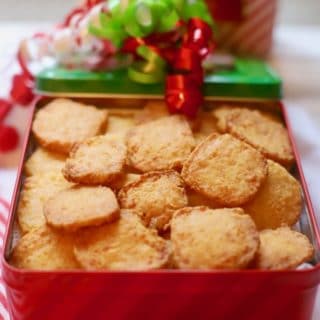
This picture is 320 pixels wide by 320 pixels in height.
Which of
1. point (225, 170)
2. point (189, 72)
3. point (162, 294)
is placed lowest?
point (162, 294)

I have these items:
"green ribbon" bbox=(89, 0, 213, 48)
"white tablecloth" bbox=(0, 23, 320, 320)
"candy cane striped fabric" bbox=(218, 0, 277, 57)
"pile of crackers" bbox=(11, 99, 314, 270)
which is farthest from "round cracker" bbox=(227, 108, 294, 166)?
"candy cane striped fabric" bbox=(218, 0, 277, 57)

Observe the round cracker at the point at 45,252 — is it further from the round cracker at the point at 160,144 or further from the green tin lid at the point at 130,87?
the green tin lid at the point at 130,87

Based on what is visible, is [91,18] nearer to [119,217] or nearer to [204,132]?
[204,132]

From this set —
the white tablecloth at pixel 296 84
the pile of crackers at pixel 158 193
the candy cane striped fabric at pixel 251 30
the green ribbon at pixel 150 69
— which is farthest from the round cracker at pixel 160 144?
the candy cane striped fabric at pixel 251 30

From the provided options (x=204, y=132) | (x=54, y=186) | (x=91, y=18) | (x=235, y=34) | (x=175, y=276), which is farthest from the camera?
(x=235, y=34)

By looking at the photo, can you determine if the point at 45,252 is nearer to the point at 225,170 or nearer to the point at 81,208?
Result: the point at 81,208

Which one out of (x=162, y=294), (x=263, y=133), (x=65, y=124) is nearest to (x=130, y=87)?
(x=65, y=124)

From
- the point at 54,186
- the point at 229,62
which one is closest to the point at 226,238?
the point at 54,186

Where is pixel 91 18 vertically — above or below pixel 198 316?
above
